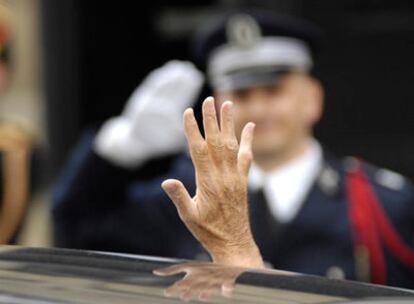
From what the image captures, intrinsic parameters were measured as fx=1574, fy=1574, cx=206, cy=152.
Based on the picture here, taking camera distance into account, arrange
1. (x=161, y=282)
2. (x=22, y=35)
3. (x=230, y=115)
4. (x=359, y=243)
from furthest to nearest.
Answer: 1. (x=22, y=35)
2. (x=359, y=243)
3. (x=230, y=115)
4. (x=161, y=282)

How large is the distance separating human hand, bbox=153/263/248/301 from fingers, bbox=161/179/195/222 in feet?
0.98

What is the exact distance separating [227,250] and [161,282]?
58 centimetres

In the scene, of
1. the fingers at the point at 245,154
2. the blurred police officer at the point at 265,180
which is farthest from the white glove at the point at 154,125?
the fingers at the point at 245,154

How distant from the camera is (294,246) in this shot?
446 cm

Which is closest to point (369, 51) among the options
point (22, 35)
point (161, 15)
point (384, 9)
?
point (384, 9)

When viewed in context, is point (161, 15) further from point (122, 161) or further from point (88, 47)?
point (122, 161)

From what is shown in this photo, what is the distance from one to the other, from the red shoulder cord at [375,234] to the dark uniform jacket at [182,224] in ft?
0.06

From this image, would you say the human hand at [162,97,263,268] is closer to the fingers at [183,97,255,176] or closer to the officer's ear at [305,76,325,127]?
the fingers at [183,97,255,176]

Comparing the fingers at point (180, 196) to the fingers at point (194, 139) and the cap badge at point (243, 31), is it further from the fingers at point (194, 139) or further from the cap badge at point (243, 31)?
the cap badge at point (243, 31)

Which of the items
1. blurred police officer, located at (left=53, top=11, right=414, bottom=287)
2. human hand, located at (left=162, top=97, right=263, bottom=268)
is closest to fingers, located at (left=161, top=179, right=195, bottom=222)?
human hand, located at (left=162, top=97, right=263, bottom=268)

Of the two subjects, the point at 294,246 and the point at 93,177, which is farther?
the point at 93,177

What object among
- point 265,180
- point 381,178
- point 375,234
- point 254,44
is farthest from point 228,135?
point 254,44

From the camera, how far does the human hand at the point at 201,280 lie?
86.2 inches

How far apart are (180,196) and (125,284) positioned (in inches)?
21.0
